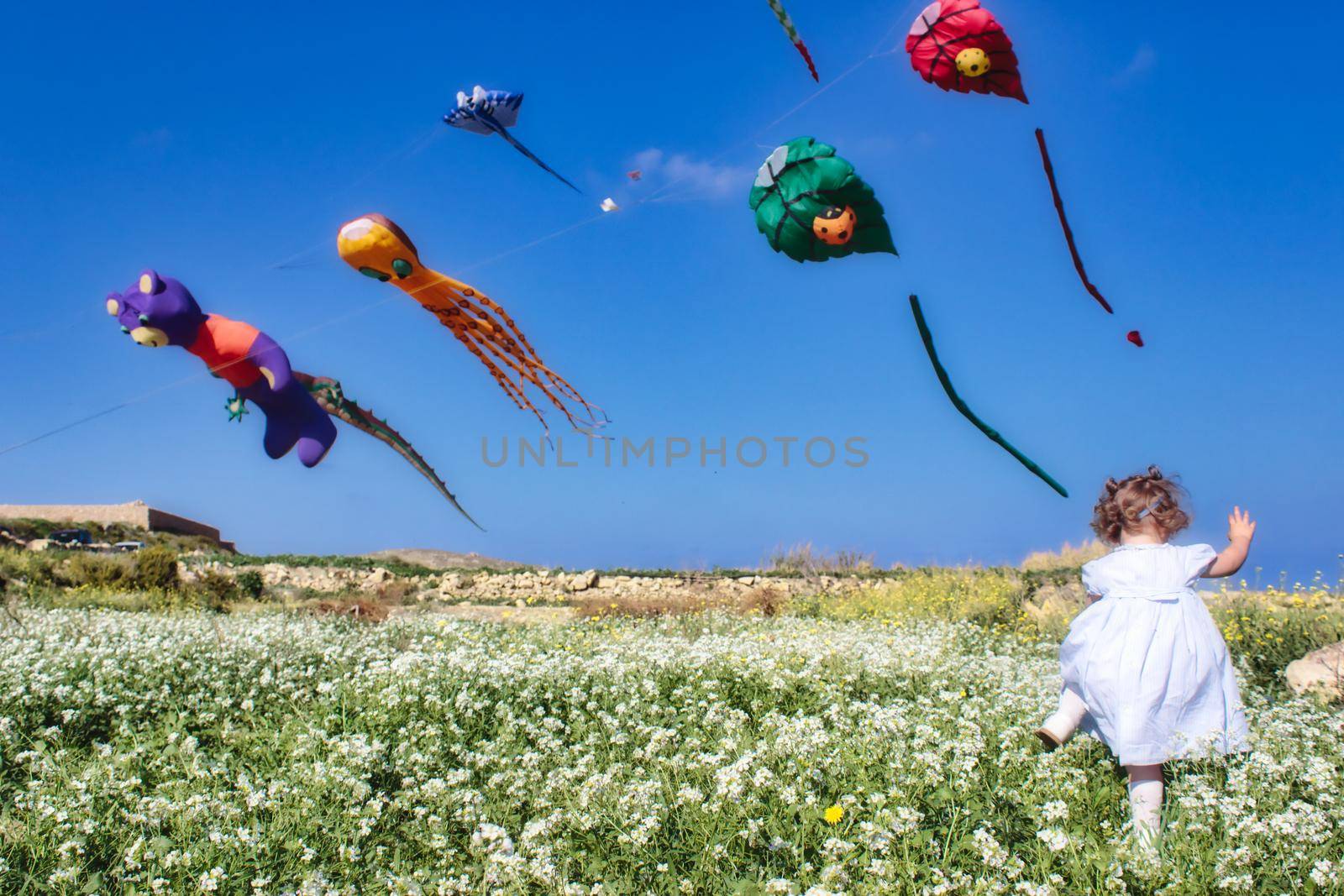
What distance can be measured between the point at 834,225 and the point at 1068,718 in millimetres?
3314

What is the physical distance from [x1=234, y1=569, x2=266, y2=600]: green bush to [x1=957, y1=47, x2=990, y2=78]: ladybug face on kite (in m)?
13.9

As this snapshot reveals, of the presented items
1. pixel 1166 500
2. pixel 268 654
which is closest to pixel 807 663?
pixel 1166 500

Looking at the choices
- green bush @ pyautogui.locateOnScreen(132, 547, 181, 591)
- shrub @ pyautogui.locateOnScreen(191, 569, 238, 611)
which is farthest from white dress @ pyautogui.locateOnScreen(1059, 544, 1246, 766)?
green bush @ pyautogui.locateOnScreen(132, 547, 181, 591)

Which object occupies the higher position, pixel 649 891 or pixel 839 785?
pixel 839 785

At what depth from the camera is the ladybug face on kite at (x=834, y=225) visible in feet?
19.5

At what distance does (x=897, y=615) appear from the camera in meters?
10.4

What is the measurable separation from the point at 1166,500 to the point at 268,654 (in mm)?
5345

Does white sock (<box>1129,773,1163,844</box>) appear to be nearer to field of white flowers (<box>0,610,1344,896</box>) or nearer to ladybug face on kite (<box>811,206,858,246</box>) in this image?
field of white flowers (<box>0,610,1344,896</box>)

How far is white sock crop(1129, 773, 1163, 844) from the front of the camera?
138 inches

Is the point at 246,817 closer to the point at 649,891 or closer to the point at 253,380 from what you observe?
the point at 649,891

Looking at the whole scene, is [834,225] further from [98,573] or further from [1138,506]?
[98,573]

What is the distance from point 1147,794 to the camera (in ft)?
11.8

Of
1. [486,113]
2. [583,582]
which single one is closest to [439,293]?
[486,113]

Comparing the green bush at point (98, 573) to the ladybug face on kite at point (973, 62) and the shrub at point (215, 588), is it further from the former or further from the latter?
the ladybug face on kite at point (973, 62)
